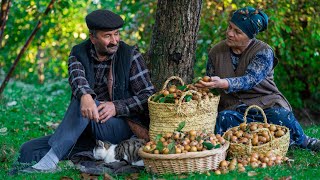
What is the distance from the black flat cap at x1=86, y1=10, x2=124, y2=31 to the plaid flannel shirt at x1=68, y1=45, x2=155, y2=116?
0.33 m

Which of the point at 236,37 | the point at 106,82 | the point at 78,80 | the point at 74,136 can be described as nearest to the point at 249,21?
the point at 236,37

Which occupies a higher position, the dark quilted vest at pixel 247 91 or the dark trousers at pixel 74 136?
the dark quilted vest at pixel 247 91

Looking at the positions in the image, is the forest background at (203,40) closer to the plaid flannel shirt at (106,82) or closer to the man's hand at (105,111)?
the plaid flannel shirt at (106,82)

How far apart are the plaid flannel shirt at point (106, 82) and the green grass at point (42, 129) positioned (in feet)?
2.27

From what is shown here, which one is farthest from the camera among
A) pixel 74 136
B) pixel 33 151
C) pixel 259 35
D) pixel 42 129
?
pixel 259 35

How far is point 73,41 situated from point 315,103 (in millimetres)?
4966

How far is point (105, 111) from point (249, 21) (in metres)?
1.57

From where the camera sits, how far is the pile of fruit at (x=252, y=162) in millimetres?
4992

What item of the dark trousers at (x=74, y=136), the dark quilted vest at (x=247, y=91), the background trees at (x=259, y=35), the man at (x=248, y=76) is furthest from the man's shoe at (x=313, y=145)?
the background trees at (x=259, y=35)

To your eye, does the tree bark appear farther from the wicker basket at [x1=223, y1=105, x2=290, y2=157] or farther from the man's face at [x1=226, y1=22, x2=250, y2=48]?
the wicker basket at [x1=223, y1=105, x2=290, y2=157]

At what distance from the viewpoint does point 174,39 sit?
6168 millimetres

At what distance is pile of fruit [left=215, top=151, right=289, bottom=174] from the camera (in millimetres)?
4992

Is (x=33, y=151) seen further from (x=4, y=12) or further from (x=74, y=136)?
(x=4, y=12)

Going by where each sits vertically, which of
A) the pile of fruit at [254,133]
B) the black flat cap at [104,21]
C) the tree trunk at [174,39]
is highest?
the black flat cap at [104,21]
